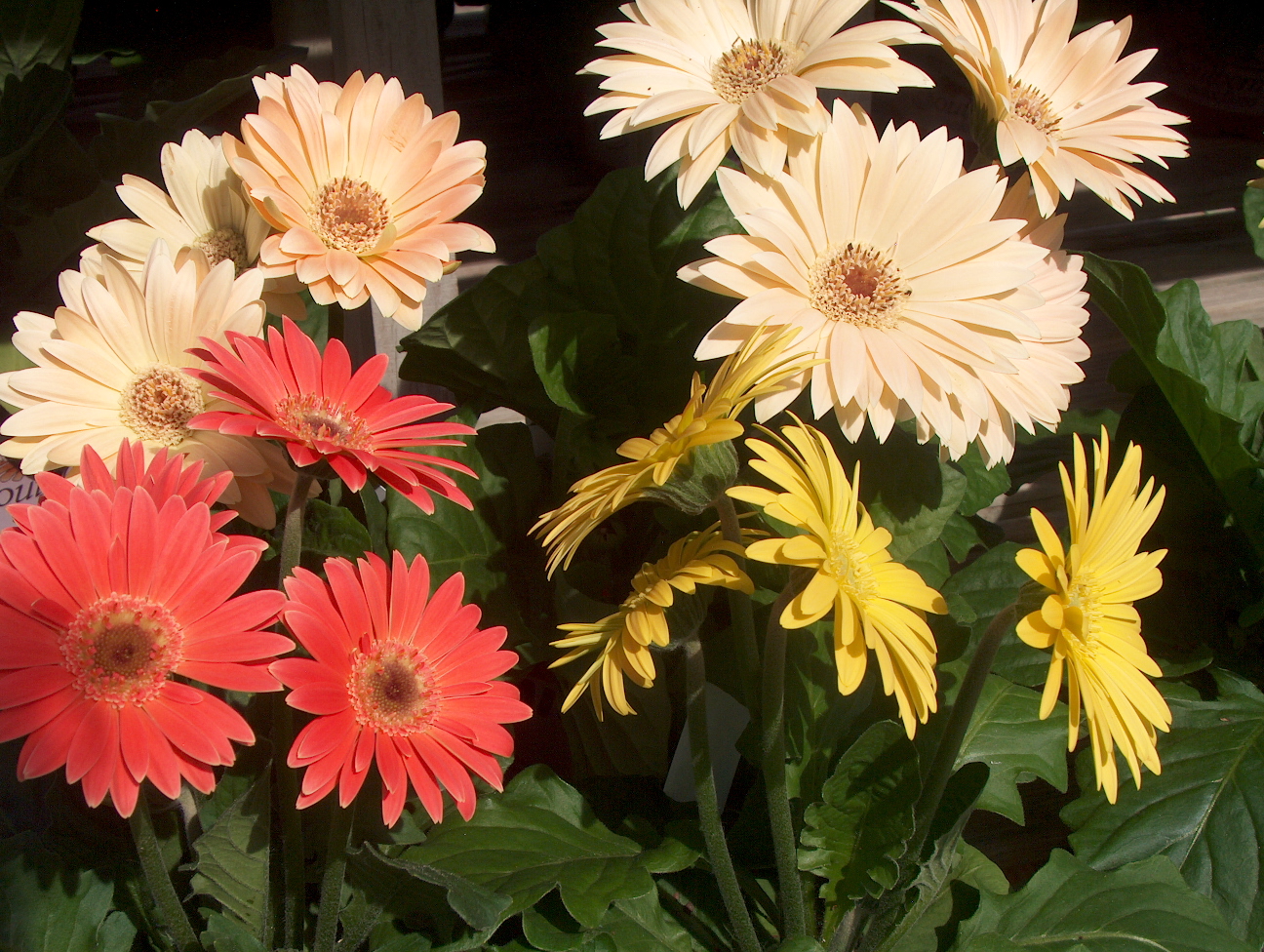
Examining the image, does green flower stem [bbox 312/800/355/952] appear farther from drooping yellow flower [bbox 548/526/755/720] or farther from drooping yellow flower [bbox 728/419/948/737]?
drooping yellow flower [bbox 728/419/948/737]

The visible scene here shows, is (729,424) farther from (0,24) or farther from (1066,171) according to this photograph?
(0,24)

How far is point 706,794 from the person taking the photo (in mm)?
687

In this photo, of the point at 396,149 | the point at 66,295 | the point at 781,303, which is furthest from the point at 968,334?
the point at 66,295

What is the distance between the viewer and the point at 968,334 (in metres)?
0.69

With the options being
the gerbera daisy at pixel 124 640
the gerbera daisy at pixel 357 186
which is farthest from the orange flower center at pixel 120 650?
the gerbera daisy at pixel 357 186

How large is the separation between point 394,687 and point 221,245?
0.37 m

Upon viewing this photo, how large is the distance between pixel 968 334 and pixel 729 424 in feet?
0.84

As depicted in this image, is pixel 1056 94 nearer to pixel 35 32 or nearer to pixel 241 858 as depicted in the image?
pixel 241 858

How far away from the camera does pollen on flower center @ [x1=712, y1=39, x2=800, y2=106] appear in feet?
2.40

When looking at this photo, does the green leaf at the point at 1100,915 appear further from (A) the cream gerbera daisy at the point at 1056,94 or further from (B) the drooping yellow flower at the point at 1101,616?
(A) the cream gerbera daisy at the point at 1056,94

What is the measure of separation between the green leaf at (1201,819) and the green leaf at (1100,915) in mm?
91

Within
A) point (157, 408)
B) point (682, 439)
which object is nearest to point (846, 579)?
point (682, 439)

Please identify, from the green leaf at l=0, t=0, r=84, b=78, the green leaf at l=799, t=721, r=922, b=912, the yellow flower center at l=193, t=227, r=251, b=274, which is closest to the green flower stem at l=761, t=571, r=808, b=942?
the green leaf at l=799, t=721, r=922, b=912

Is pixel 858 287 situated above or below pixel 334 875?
above
